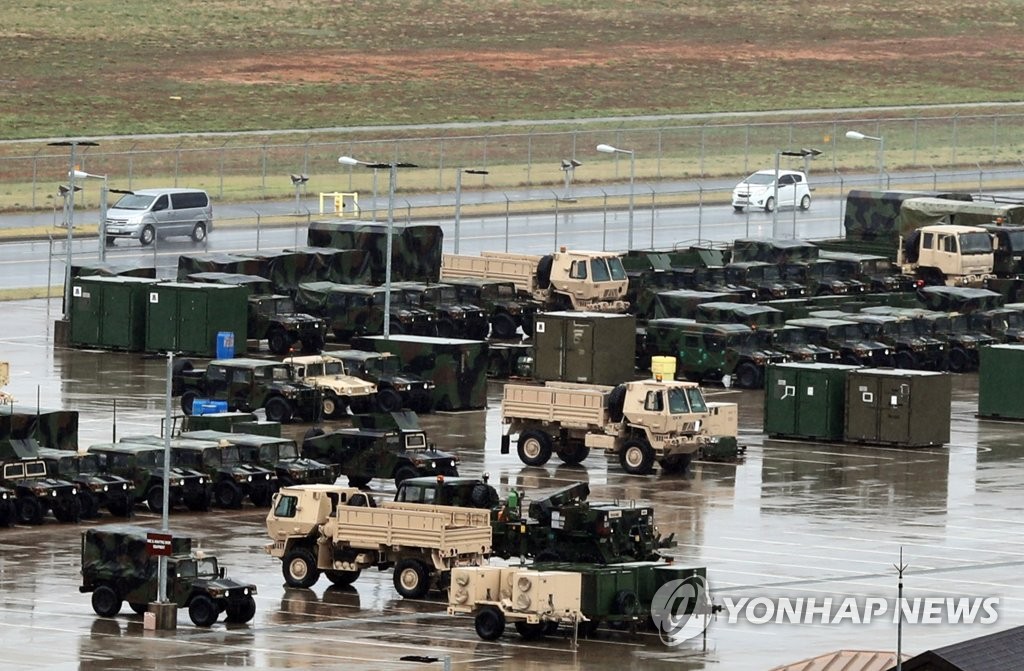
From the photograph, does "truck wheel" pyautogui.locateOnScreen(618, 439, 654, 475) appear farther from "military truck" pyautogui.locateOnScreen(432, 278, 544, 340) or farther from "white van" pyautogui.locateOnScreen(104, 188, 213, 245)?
"white van" pyautogui.locateOnScreen(104, 188, 213, 245)

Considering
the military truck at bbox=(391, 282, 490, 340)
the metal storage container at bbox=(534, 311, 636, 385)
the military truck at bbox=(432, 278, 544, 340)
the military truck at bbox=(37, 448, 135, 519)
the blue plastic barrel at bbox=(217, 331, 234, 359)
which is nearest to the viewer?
the military truck at bbox=(37, 448, 135, 519)

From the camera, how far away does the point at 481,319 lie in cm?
9469

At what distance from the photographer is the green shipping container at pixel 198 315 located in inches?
3501

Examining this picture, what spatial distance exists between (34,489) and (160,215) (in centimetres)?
5319

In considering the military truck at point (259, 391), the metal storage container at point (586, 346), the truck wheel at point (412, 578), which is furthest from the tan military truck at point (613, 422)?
the truck wheel at point (412, 578)

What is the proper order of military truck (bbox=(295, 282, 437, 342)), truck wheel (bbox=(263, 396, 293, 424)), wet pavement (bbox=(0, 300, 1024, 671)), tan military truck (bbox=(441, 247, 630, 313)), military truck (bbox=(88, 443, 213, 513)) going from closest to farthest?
wet pavement (bbox=(0, 300, 1024, 671)) → military truck (bbox=(88, 443, 213, 513)) → truck wheel (bbox=(263, 396, 293, 424)) → military truck (bbox=(295, 282, 437, 342)) → tan military truck (bbox=(441, 247, 630, 313))

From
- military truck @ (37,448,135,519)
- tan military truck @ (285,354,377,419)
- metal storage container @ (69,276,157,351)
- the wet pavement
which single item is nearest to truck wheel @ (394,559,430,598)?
the wet pavement

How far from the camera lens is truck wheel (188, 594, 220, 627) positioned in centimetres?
5084

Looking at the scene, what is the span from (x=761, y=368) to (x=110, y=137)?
2294 inches

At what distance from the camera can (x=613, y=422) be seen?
70438mm

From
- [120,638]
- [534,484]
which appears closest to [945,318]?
[534,484]

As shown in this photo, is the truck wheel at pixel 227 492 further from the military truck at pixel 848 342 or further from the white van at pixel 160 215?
the white van at pixel 160 215

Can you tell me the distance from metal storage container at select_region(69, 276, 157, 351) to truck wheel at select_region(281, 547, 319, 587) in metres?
36.4

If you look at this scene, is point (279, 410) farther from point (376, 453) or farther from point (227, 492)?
point (227, 492)
